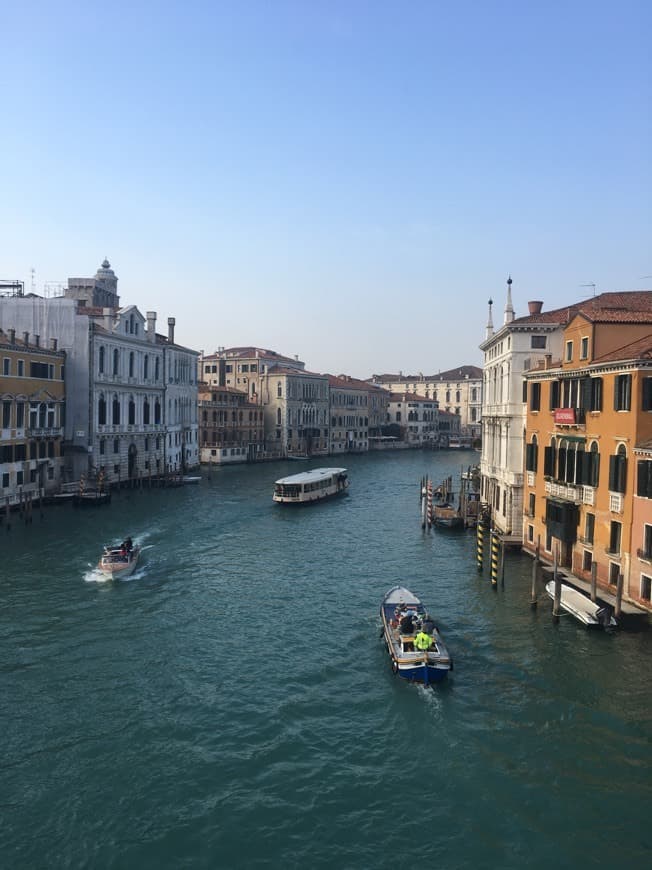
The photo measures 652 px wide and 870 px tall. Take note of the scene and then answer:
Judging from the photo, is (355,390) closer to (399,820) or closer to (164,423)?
(164,423)

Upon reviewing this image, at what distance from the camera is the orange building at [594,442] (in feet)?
67.1

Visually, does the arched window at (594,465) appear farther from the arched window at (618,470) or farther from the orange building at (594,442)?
the arched window at (618,470)

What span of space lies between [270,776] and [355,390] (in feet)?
317

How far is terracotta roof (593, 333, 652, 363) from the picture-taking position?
66.3ft

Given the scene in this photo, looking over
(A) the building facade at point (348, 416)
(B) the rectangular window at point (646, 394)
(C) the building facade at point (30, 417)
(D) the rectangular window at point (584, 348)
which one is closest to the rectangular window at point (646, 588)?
(B) the rectangular window at point (646, 394)

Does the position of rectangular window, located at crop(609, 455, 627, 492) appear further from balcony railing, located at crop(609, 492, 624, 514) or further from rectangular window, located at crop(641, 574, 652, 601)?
rectangular window, located at crop(641, 574, 652, 601)

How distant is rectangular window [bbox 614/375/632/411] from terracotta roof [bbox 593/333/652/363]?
1.88 feet

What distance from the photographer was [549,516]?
25.5 metres

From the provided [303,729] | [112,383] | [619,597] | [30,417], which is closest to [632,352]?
[619,597]

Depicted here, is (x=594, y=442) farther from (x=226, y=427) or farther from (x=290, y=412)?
(x=290, y=412)

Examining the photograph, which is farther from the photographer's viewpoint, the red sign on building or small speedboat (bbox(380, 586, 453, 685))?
the red sign on building

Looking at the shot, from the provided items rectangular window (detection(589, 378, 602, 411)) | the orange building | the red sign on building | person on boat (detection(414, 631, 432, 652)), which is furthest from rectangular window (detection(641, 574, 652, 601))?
person on boat (detection(414, 631, 432, 652))

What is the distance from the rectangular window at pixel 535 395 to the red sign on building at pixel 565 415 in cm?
313

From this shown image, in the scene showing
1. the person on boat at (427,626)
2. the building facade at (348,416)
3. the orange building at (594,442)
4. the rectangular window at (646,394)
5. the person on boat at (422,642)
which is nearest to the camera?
the person on boat at (422,642)
